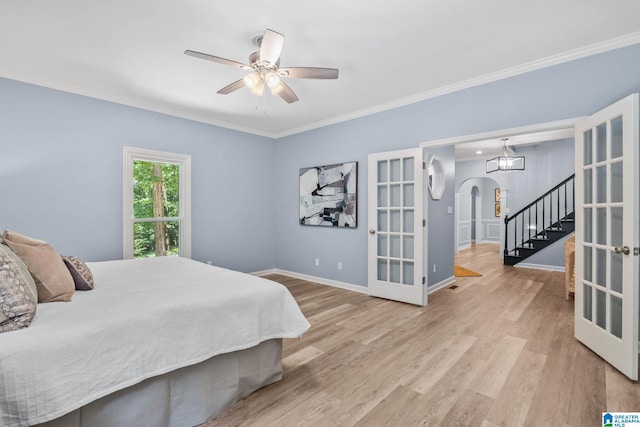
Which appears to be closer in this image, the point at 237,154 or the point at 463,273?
the point at 237,154

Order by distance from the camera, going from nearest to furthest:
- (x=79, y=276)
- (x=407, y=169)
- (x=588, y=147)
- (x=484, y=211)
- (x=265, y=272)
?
(x=79, y=276)
(x=588, y=147)
(x=407, y=169)
(x=265, y=272)
(x=484, y=211)

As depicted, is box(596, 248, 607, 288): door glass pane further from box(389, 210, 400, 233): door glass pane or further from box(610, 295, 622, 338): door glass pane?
box(389, 210, 400, 233): door glass pane

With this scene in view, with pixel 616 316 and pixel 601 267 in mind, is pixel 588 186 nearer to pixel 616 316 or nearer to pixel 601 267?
pixel 601 267

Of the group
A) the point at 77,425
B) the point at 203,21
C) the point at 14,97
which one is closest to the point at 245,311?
the point at 77,425

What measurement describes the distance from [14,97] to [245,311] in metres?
3.60

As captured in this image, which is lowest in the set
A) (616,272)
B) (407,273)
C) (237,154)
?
(407,273)

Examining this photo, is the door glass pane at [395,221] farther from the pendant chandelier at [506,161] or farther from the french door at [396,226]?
the pendant chandelier at [506,161]

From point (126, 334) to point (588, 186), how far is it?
3.69 metres

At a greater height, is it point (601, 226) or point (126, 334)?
point (601, 226)

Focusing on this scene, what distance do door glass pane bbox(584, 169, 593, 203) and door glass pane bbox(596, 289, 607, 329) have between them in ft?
2.62

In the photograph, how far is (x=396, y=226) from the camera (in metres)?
4.14

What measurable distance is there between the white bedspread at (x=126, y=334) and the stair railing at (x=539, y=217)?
22.0ft

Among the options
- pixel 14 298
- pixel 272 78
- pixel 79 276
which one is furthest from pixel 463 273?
pixel 14 298

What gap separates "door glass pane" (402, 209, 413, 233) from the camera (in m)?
3.99
